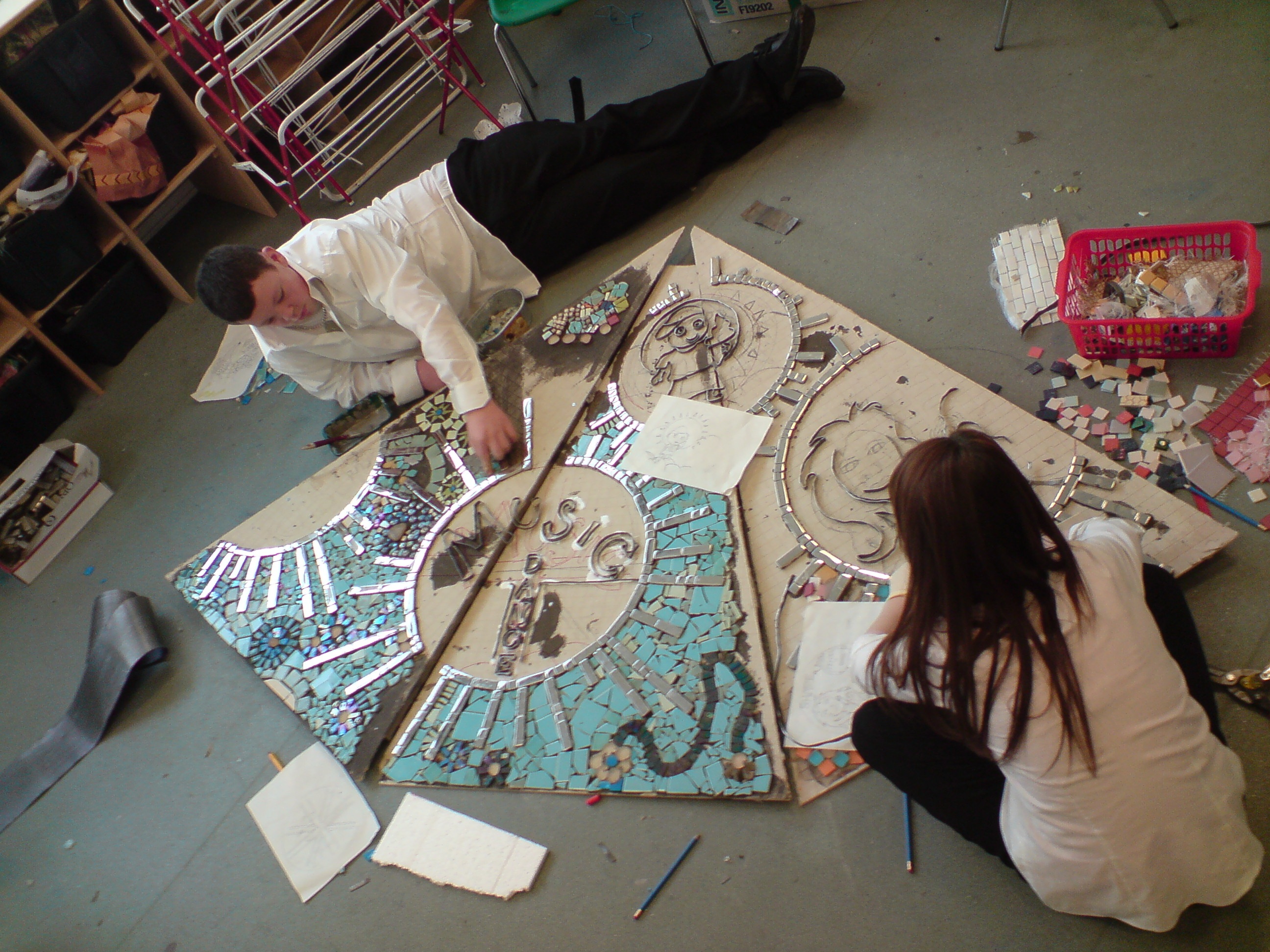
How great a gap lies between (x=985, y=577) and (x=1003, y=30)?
8.47 feet

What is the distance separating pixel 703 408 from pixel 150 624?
5.91 ft

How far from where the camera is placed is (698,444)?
2420 mm

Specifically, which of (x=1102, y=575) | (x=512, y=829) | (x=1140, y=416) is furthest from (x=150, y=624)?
(x=1140, y=416)

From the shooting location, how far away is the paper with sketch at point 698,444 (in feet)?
7.70

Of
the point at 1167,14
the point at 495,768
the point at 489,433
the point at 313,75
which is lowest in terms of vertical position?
the point at 495,768

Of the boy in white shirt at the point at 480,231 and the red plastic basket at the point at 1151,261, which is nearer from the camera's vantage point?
the red plastic basket at the point at 1151,261

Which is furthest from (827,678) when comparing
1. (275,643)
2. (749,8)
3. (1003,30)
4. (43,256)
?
(43,256)

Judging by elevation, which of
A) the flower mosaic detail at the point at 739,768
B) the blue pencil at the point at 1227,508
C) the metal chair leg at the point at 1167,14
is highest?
the metal chair leg at the point at 1167,14

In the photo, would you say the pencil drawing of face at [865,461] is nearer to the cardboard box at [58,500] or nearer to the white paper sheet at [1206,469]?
the white paper sheet at [1206,469]

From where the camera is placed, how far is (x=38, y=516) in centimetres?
307

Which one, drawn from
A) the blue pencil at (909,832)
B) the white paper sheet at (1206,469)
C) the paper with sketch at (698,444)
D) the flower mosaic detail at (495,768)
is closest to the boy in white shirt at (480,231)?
the paper with sketch at (698,444)

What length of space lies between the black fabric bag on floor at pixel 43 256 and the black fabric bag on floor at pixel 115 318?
0.13 metres

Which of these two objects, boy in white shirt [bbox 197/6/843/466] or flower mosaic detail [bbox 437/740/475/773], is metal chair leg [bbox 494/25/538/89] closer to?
boy in white shirt [bbox 197/6/843/466]

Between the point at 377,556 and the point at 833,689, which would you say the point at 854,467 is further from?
the point at 377,556
